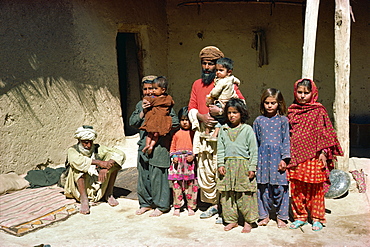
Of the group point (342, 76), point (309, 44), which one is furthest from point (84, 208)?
point (342, 76)

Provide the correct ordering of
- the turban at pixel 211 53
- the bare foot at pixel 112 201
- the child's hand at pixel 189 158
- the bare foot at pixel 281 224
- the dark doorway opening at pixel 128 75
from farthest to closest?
the dark doorway opening at pixel 128 75
the bare foot at pixel 112 201
the child's hand at pixel 189 158
the turban at pixel 211 53
the bare foot at pixel 281 224

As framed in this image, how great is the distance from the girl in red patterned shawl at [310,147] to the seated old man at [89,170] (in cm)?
202

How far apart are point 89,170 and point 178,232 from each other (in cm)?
139

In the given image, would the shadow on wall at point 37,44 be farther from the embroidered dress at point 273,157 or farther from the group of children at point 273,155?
the embroidered dress at point 273,157

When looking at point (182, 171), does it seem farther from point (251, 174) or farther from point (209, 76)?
point (209, 76)

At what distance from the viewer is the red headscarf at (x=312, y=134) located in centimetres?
396

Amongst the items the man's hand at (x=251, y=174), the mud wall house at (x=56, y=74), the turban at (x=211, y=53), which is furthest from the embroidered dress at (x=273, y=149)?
the mud wall house at (x=56, y=74)

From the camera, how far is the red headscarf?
13.0 feet

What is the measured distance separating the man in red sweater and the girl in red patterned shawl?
64cm

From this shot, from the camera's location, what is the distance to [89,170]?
4809 millimetres

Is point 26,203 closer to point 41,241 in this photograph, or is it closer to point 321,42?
point 41,241

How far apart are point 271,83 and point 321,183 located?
16.3ft

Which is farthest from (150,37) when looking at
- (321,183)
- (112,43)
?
(321,183)

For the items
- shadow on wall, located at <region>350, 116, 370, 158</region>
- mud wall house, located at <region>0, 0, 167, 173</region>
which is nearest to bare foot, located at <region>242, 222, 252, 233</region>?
mud wall house, located at <region>0, 0, 167, 173</region>
